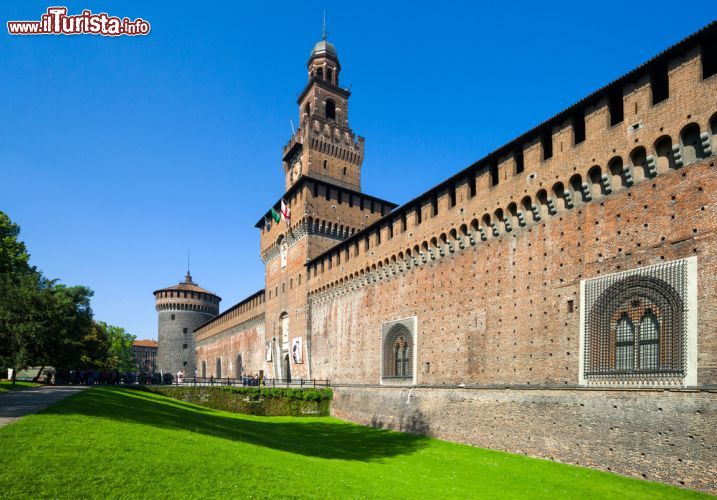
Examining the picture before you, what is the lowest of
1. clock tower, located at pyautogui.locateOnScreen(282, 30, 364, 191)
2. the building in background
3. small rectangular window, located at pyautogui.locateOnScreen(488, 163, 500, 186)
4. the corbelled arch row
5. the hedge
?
the building in background

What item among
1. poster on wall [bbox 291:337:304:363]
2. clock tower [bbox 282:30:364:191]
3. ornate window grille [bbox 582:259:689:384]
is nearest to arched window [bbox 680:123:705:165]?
ornate window grille [bbox 582:259:689:384]

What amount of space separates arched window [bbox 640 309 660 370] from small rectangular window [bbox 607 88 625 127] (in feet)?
17.5

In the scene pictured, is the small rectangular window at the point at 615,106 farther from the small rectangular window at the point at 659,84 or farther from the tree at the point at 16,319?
the tree at the point at 16,319

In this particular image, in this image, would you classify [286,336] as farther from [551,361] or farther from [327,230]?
[551,361]

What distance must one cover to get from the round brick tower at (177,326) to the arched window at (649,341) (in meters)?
59.0

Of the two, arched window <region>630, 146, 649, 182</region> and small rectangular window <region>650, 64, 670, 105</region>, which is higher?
small rectangular window <region>650, 64, 670, 105</region>

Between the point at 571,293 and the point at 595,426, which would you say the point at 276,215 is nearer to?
the point at 571,293

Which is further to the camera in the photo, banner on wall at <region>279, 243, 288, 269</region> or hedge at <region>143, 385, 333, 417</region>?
banner on wall at <region>279, 243, 288, 269</region>

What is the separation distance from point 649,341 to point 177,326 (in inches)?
2342

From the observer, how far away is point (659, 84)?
13.3 m

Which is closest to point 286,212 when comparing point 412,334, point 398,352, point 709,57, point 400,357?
point 398,352

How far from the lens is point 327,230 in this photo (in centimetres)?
3381

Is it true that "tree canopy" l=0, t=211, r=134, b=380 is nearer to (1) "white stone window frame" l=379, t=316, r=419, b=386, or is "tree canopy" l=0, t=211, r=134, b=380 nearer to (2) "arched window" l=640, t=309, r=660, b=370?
(1) "white stone window frame" l=379, t=316, r=419, b=386

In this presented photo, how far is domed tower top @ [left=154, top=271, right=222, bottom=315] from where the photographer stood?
6394cm
